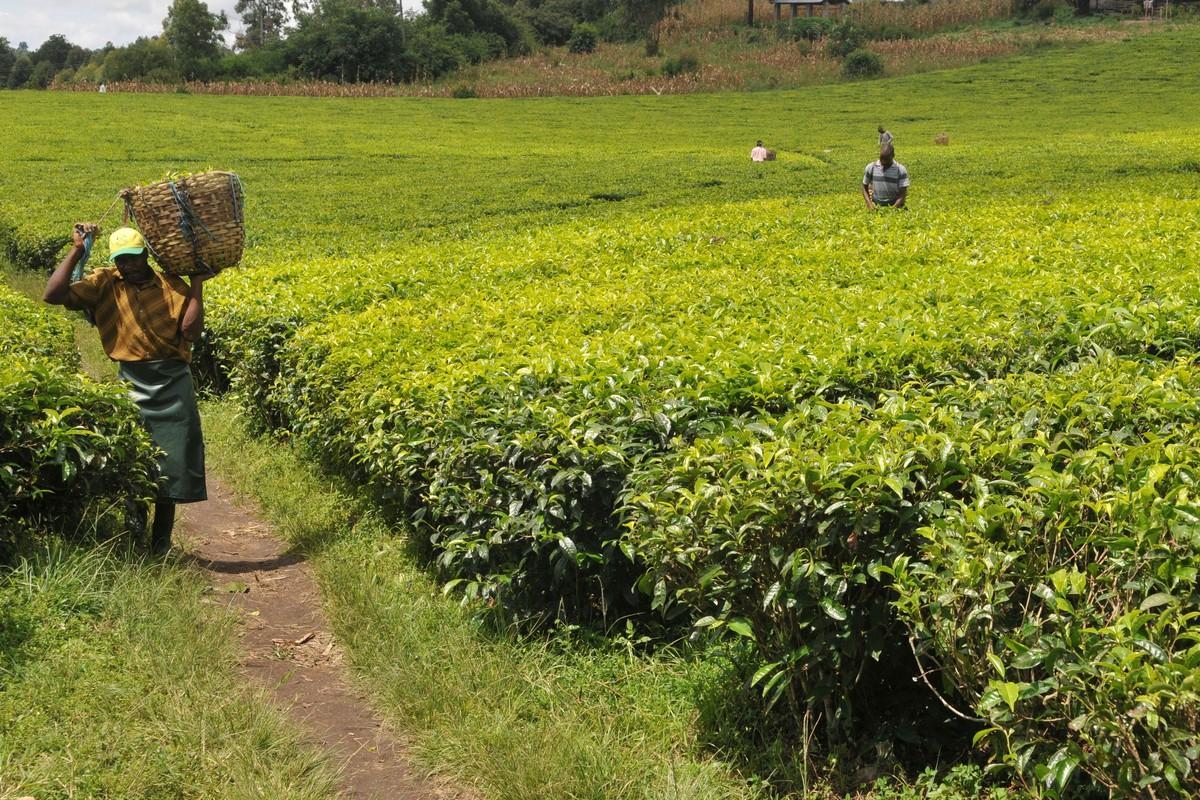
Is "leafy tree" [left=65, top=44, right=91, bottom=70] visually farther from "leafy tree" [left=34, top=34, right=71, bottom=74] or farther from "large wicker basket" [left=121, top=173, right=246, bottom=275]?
"large wicker basket" [left=121, top=173, right=246, bottom=275]

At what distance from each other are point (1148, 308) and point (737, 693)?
13.0 feet

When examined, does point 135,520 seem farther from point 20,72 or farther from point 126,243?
point 20,72

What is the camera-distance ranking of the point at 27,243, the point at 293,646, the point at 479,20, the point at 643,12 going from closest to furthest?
the point at 293,646, the point at 27,243, the point at 479,20, the point at 643,12

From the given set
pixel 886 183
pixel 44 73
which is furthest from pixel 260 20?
pixel 886 183

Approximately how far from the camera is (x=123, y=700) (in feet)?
13.3

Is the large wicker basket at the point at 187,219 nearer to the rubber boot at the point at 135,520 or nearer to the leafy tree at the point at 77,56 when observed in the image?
the rubber boot at the point at 135,520

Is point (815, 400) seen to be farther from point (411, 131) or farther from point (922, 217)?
point (411, 131)

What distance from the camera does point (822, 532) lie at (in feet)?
11.6

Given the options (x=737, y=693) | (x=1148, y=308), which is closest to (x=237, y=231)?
(x=737, y=693)

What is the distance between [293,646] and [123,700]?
1094 mm

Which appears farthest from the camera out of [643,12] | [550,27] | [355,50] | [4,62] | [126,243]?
[4,62]

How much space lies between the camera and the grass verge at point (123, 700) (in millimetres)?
3666

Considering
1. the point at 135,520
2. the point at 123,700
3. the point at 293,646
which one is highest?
the point at 135,520

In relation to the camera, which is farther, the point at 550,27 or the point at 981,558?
the point at 550,27
